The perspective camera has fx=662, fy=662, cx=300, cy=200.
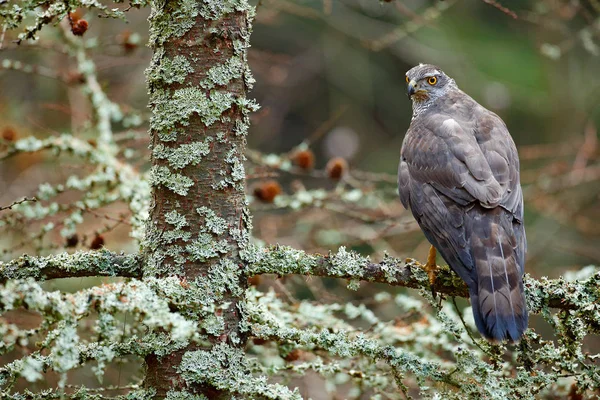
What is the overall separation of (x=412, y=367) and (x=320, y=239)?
8.12 ft

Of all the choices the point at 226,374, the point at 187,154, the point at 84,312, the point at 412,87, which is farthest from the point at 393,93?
the point at 84,312

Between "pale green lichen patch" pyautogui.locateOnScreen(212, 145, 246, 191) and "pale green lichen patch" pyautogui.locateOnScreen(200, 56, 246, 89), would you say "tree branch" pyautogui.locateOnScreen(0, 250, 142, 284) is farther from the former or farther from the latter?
"pale green lichen patch" pyautogui.locateOnScreen(200, 56, 246, 89)

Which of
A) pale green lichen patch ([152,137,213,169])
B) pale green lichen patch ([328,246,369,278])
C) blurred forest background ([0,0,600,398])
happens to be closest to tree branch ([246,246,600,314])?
pale green lichen patch ([328,246,369,278])

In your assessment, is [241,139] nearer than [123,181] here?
Yes

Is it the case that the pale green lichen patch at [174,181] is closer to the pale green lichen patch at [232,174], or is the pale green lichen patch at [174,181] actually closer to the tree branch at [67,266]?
the pale green lichen patch at [232,174]

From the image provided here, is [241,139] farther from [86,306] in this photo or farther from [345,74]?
[345,74]

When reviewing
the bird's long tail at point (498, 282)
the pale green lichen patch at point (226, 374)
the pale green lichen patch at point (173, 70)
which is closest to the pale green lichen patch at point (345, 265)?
the pale green lichen patch at point (226, 374)

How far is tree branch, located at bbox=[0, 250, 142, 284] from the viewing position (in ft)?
6.44

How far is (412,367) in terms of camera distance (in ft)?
6.72

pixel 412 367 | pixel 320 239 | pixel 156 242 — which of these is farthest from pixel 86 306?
pixel 320 239

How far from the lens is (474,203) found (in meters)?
2.84

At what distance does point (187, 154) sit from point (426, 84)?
2.23 metres

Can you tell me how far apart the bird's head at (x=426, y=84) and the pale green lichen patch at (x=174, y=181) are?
2.20 m

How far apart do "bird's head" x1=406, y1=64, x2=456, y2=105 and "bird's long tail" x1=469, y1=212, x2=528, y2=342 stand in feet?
4.46
